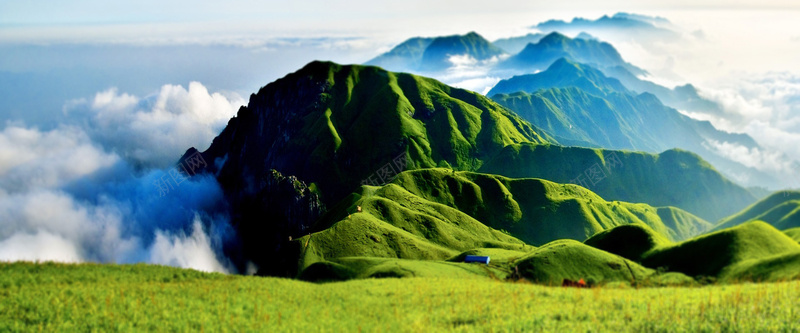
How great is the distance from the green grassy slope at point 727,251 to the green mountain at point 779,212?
48.7 metres

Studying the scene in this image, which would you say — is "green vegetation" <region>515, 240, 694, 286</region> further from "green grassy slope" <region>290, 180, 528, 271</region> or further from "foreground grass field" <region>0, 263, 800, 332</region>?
"green grassy slope" <region>290, 180, 528, 271</region>

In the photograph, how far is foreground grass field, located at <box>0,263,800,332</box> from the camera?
29203mm

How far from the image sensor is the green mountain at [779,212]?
386ft

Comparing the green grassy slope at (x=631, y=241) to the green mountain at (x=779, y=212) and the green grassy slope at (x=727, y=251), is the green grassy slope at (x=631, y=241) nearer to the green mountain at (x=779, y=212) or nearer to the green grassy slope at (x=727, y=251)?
the green grassy slope at (x=727, y=251)

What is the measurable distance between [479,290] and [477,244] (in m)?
123

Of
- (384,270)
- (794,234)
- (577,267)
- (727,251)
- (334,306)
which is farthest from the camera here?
(794,234)

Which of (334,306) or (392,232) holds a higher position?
(334,306)

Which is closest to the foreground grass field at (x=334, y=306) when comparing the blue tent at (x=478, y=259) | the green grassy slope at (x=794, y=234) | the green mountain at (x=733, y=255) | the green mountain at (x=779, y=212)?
the green mountain at (x=733, y=255)

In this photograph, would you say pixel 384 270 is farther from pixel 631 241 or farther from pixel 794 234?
pixel 794 234

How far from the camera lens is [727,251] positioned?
77562mm

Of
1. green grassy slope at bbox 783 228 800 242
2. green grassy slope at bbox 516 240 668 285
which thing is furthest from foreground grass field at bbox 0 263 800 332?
green grassy slope at bbox 783 228 800 242

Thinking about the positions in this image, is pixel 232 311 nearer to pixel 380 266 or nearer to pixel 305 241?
pixel 380 266

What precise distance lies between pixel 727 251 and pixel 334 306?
7336cm

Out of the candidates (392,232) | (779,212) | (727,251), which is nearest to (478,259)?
(392,232)
